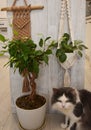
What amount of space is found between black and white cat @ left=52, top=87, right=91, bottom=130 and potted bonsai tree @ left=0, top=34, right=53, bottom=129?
0.76 feet

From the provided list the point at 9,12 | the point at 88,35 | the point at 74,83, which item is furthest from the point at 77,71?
the point at 88,35

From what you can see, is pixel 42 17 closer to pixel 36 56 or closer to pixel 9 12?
pixel 9 12

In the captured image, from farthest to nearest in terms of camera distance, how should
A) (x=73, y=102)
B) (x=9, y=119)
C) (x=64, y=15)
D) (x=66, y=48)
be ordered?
(x=9, y=119)
(x=64, y=15)
(x=66, y=48)
(x=73, y=102)

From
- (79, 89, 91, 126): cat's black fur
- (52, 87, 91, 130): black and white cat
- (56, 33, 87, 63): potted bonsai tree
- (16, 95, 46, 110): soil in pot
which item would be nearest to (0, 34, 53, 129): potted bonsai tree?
(16, 95, 46, 110): soil in pot

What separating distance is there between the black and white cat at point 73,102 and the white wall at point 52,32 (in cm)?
35

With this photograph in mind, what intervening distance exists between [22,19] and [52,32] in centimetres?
32

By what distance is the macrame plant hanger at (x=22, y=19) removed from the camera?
1760 millimetres

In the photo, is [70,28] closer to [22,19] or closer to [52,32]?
[52,32]

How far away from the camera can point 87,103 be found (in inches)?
62.3

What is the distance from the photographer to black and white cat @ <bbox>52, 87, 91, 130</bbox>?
148 centimetres

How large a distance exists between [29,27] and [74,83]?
74cm

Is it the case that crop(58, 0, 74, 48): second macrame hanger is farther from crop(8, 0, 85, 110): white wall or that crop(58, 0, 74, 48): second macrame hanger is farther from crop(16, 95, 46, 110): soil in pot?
crop(16, 95, 46, 110): soil in pot

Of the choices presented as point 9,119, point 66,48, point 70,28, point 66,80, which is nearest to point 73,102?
point 66,80

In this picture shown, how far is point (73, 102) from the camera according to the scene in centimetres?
149
